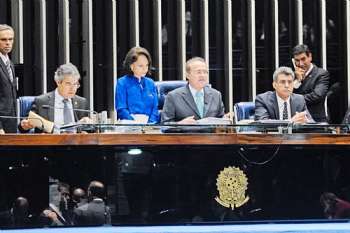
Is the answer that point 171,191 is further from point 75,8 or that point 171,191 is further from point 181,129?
point 75,8

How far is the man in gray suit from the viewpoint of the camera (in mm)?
6078

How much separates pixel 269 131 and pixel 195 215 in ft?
2.20

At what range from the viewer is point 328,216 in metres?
5.63

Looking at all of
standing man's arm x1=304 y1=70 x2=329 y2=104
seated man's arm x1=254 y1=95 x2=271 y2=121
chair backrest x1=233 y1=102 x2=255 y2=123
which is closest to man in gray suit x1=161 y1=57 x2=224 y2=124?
seated man's arm x1=254 y1=95 x2=271 y2=121

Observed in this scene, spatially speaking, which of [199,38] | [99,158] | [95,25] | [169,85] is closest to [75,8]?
[95,25]

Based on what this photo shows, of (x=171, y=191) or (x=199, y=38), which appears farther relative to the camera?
(x=199, y=38)

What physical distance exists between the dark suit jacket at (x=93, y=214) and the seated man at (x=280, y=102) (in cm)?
141

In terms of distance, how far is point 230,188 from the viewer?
218 inches

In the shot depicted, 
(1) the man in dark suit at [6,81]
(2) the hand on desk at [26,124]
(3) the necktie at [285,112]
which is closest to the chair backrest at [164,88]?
(3) the necktie at [285,112]

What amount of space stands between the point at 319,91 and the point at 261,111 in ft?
3.43

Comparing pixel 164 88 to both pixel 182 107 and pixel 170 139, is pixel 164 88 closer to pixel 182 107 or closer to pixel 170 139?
pixel 182 107

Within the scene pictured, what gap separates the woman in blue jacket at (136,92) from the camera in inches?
256

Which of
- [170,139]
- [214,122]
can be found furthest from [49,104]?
[214,122]

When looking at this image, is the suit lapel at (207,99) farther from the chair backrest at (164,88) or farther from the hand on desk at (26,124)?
the hand on desk at (26,124)
